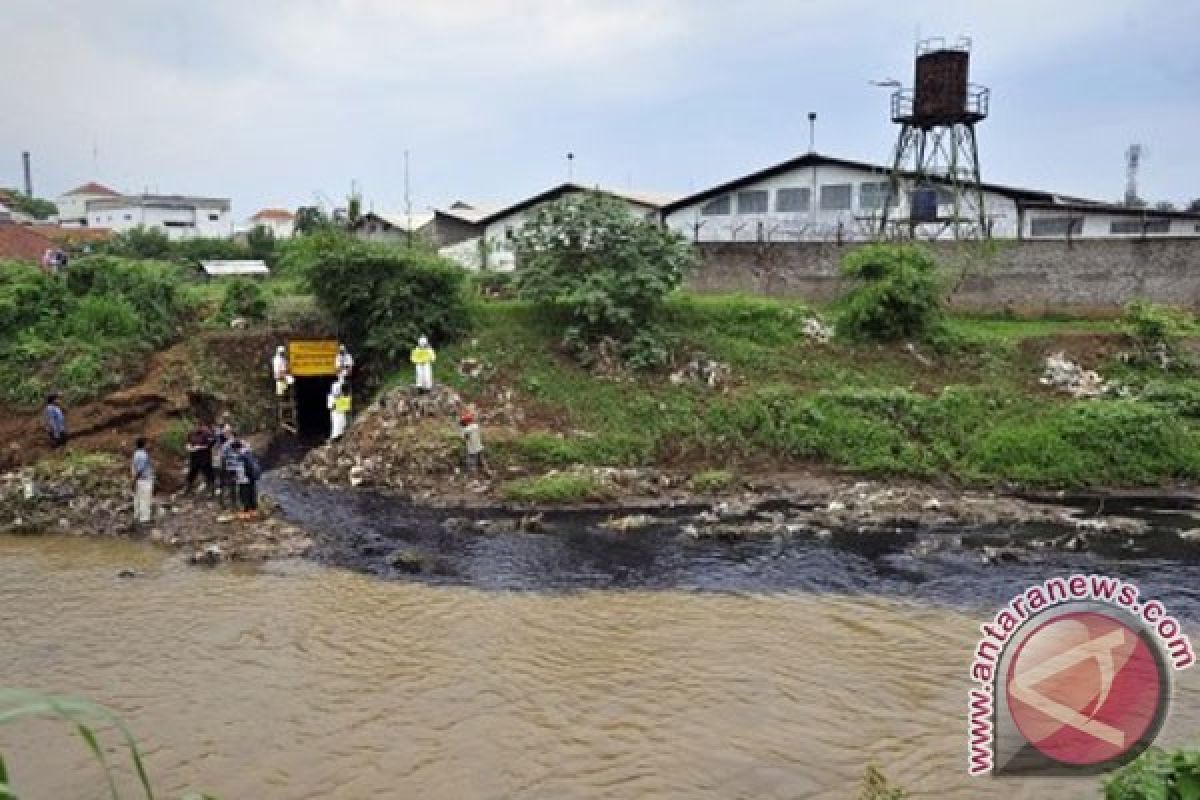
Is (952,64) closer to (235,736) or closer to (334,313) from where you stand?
(334,313)

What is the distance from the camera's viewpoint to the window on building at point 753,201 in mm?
37531

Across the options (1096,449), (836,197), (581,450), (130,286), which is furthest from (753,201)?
(130,286)

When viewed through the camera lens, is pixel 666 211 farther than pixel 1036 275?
Yes

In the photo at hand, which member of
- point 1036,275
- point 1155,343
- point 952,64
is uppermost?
point 952,64

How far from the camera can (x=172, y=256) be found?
48.5m

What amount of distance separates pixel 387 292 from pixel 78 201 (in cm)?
8550

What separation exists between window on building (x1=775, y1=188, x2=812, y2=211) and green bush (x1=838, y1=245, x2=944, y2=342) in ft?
31.7

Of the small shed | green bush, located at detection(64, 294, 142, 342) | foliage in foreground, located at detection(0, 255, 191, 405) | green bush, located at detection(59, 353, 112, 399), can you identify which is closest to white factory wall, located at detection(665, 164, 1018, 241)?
foliage in foreground, located at detection(0, 255, 191, 405)

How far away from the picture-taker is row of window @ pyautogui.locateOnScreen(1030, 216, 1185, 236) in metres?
33.3

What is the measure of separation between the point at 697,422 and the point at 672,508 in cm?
387

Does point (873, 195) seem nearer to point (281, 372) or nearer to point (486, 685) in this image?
point (281, 372)

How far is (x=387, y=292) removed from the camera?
80.5 feet

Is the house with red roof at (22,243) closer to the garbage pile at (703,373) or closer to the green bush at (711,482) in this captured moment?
the garbage pile at (703,373)

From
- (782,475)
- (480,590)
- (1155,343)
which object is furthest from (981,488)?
(480,590)
